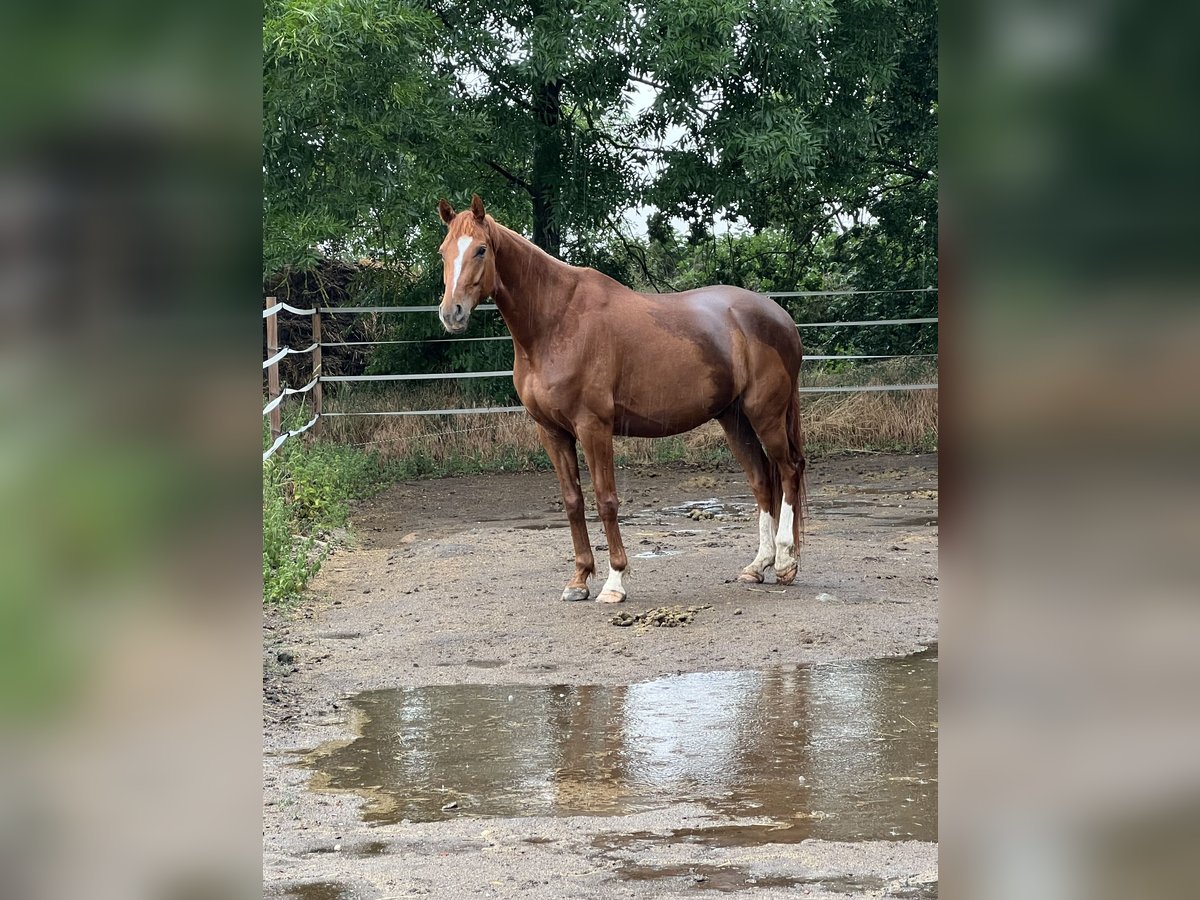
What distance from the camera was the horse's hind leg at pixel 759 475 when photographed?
6.79 meters

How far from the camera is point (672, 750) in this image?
411 centimetres

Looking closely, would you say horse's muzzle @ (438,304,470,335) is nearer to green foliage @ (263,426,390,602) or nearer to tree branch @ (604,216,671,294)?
green foliage @ (263,426,390,602)

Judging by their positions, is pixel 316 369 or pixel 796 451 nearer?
pixel 796 451

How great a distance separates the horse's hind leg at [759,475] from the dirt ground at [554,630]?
0.21 metres

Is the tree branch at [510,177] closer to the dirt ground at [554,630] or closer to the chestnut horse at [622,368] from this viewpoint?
the dirt ground at [554,630]

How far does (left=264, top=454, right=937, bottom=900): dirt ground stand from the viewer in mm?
3070

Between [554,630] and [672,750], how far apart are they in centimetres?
181

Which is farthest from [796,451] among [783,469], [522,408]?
[522,408]

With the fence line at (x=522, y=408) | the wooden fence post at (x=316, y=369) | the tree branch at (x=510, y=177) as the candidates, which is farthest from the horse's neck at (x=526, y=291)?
the tree branch at (x=510, y=177)

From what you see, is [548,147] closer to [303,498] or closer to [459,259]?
[303,498]
